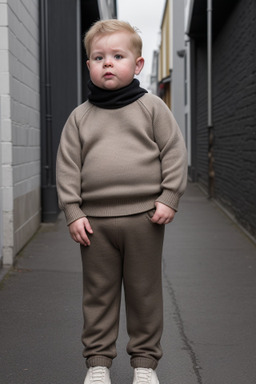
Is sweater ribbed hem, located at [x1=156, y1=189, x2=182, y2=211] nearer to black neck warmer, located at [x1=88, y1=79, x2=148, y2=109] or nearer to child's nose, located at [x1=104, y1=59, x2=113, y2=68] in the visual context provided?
black neck warmer, located at [x1=88, y1=79, x2=148, y2=109]

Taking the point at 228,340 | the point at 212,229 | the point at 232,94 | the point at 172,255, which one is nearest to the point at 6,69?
the point at 172,255

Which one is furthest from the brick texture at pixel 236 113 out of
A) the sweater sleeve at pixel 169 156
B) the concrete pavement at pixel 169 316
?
the sweater sleeve at pixel 169 156

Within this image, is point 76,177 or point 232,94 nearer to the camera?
point 76,177

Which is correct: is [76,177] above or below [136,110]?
below

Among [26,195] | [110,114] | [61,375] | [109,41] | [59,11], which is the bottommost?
[61,375]

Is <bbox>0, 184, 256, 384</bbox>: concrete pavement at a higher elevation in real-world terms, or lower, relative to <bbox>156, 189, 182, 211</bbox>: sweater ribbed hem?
lower

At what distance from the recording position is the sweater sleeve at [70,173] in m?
3.21

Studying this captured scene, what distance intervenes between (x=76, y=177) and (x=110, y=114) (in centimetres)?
33

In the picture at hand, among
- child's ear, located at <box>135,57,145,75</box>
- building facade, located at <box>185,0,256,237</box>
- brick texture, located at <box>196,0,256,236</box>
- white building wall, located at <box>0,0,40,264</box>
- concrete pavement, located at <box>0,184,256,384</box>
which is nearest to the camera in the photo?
child's ear, located at <box>135,57,145,75</box>

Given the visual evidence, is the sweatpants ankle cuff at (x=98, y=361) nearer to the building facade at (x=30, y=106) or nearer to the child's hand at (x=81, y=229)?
the child's hand at (x=81, y=229)

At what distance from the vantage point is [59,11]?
10.9 metres

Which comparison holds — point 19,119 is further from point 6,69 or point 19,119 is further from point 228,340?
point 228,340

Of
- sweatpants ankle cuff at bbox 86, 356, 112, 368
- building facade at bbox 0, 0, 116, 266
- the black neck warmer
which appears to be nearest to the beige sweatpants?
sweatpants ankle cuff at bbox 86, 356, 112, 368

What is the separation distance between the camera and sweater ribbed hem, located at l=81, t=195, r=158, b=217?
320 centimetres
